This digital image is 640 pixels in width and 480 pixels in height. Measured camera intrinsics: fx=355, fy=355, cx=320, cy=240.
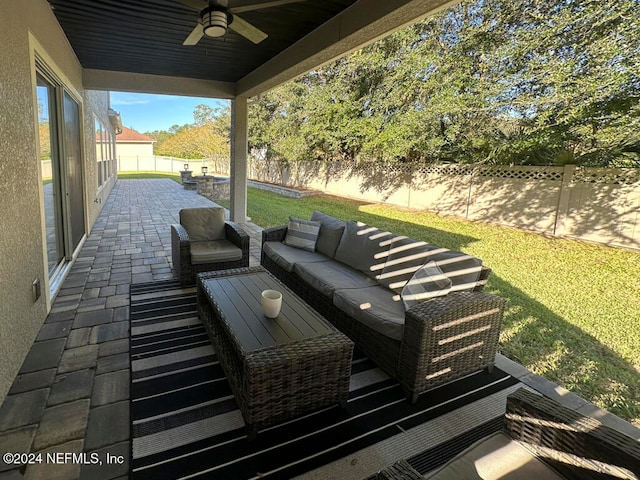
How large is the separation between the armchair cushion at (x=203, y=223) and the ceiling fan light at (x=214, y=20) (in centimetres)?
218

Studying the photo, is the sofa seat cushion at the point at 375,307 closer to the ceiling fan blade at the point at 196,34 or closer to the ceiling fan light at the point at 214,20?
the ceiling fan light at the point at 214,20

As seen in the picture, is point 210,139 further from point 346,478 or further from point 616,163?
point 346,478

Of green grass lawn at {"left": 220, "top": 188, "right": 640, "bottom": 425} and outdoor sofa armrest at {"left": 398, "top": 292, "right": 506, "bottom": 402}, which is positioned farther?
green grass lawn at {"left": 220, "top": 188, "right": 640, "bottom": 425}

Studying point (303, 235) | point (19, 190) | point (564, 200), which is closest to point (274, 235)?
point (303, 235)

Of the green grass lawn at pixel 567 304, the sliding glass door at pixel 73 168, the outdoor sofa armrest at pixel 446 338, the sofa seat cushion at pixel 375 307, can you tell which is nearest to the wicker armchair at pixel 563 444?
the outdoor sofa armrest at pixel 446 338

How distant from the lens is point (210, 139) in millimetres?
24234

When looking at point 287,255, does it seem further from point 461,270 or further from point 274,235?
point 461,270

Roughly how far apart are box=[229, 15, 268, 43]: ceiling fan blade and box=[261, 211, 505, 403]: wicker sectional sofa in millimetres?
2049

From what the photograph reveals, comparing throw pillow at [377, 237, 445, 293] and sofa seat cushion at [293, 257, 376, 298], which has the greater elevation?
throw pillow at [377, 237, 445, 293]

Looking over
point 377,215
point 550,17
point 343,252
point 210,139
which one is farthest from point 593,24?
point 210,139

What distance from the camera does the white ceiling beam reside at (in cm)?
297

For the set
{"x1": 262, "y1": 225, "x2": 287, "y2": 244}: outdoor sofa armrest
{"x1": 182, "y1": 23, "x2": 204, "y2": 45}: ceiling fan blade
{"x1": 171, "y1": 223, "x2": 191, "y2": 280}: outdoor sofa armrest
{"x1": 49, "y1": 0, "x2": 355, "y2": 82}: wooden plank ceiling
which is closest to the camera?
{"x1": 182, "y1": 23, "x2": 204, "y2": 45}: ceiling fan blade

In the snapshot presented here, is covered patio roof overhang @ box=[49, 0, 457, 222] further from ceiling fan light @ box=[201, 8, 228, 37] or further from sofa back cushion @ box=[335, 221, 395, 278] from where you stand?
sofa back cushion @ box=[335, 221, 395, 278]

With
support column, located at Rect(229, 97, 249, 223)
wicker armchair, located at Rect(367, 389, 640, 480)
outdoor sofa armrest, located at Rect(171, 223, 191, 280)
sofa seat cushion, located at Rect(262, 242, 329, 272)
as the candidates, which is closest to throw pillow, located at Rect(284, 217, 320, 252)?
sofa seat cushion, located at Rect(262, 242, 329, 272)
